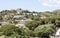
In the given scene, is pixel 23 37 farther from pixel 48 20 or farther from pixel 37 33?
pixel 48 20

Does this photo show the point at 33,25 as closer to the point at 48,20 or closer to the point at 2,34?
the point at 48,20

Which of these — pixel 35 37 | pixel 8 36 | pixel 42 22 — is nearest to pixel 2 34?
pixel 8 36

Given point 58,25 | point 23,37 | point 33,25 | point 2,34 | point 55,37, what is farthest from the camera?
point 58,25

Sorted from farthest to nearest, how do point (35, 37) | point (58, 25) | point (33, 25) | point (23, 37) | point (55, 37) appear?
point (58, 25) < point (33, 25) < point (55, 37) < point (35, 37) < point (23, 37)

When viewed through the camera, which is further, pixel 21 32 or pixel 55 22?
pixel 55 22

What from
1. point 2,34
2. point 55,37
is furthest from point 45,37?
point 2,34

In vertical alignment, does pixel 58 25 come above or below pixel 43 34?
below

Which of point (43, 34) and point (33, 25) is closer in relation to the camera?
point (43, 34)

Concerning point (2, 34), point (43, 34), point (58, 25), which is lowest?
point (58, 25)

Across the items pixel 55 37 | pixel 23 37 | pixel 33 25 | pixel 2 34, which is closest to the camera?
pixel 23 37
